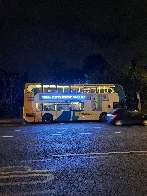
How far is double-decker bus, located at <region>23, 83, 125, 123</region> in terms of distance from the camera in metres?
30.9

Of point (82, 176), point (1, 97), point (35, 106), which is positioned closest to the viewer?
point (82, 176)

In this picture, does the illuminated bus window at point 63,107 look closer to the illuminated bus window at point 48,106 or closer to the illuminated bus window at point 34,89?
the illuminated bus window at point 48,106

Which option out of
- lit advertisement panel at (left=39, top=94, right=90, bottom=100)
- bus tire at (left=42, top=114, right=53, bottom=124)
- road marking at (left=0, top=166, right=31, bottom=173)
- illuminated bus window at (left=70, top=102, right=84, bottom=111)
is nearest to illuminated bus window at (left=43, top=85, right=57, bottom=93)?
lit advertisement panel at (left=39, top=94, right=90, bottom=100)

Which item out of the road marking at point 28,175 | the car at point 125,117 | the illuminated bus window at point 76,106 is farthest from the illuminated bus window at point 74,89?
the road marking at point 28,175

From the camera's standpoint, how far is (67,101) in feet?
104

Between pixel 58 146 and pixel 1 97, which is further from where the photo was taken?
pixel 1 97

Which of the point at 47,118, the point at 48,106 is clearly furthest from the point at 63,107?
the point at 47,118

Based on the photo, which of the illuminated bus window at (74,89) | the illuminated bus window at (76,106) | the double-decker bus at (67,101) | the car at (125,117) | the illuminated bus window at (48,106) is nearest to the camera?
the car at (125,117)

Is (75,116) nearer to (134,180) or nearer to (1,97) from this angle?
(1,97)

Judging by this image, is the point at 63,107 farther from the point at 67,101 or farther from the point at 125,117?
the point at 125,117

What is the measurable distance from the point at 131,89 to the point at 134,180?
34546 mm

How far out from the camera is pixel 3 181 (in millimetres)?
7898

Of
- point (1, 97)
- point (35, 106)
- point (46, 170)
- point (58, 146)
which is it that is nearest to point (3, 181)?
point (46, 170)

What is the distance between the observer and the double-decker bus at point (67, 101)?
101ft
